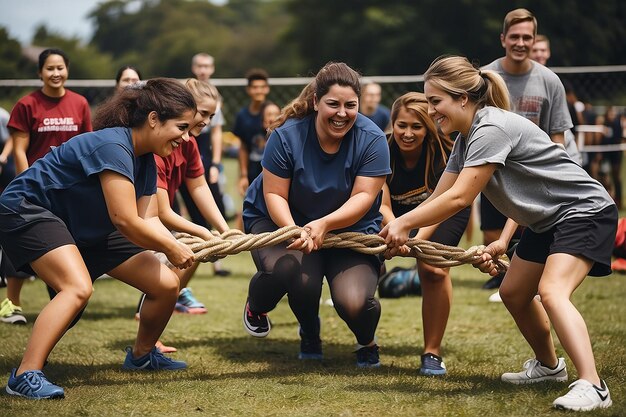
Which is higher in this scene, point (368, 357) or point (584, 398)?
point (584, 398)

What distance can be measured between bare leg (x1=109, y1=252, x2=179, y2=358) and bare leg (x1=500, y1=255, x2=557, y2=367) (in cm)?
184

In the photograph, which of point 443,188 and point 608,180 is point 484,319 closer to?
point 443,188

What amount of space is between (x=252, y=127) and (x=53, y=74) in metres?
3.70

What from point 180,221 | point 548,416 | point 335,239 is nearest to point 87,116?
point 180,221

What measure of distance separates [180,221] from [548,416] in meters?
2.59

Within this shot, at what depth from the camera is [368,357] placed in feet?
18.7

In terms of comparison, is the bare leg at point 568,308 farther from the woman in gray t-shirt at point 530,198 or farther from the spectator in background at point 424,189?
the spectator in background at point 424,189

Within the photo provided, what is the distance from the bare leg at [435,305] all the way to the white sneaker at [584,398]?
4.21 feet

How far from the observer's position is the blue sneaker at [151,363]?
18.1 ft

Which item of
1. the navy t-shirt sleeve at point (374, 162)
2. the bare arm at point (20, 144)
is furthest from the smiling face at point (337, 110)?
the bare arm at point (20, 144)

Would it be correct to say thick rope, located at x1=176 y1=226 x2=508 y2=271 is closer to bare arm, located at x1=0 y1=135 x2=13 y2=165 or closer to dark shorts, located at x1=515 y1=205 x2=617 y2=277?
dark shorts, located at x1=515 y1=205 x2=617 y2=277

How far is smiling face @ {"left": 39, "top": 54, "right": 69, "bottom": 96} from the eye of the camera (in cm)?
734

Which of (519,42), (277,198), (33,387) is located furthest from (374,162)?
(33,387)

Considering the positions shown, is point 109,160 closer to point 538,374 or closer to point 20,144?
point 538,374
